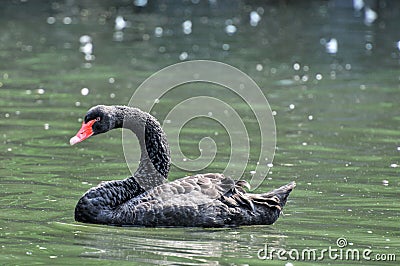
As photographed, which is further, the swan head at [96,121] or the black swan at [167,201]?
the swan head at [96,121]

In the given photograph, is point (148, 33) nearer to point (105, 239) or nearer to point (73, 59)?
point (73, 59)

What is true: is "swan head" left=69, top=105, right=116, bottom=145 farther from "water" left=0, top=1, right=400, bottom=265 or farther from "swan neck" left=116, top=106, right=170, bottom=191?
"water" left=0, top=1, right=400, bottom=265

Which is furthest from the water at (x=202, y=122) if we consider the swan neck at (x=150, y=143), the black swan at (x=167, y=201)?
the swan neck at (x=150, y=143)

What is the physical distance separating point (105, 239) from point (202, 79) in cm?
908

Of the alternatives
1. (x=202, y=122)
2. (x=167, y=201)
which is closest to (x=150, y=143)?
(x=167, y=201)

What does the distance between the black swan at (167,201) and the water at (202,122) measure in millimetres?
137

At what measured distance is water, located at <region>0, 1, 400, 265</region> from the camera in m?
7.92

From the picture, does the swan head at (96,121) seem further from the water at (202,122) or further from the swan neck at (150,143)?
the water at (202,122)

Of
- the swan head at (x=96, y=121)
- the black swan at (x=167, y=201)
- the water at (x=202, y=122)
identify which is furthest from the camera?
the swan head at (x=96, y=121)

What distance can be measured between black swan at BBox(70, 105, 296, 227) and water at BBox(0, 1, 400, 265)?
137 millimetres

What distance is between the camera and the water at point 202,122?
7.92 metres

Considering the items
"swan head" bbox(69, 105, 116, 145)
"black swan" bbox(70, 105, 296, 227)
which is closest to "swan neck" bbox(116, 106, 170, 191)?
"black swan" bbox(70, 105, 296, 227)

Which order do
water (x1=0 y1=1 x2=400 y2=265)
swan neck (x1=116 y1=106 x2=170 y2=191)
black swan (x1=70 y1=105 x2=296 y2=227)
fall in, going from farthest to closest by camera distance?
swan neck (x1=116 y1=106 x2=170 y2=191) < black swan (x1=70 y1=105 x2=296 y2=227) < water (x1=0 y1=1 x2=400 y2=265)

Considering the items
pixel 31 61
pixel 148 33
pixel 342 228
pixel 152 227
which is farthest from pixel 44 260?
pixel 148 33
